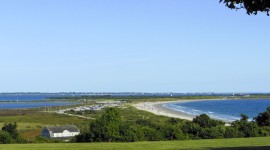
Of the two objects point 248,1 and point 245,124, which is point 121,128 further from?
point 248,1

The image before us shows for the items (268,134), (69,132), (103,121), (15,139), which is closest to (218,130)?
(268,134)

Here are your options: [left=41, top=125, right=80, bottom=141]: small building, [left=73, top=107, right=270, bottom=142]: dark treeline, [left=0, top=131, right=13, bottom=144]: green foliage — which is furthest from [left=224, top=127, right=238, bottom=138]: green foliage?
[left=41, top=125, right=80, bottom=141]: small building

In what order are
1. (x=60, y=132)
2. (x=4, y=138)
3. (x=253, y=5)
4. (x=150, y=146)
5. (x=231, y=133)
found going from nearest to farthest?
(x=253, y=5)
(x=150, y=146)
(x=4, y=138)
(x=231, y=133)
(x=60, y=132)

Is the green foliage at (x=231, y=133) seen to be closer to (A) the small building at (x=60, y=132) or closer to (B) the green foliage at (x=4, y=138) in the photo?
(B) the green foliage at (x=4, y=138)

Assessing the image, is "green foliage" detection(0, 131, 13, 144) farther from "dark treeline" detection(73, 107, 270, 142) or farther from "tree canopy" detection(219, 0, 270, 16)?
"tree canopy" detection(219, 0, 270, 16)

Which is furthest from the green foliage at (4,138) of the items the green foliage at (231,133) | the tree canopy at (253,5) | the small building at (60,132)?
the small building at (60,132)

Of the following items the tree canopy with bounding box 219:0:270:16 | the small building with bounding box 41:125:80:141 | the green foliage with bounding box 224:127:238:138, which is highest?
the tree canopy with bounding box 219:0:270:16

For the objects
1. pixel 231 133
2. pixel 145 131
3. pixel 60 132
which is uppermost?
pixel 145 131

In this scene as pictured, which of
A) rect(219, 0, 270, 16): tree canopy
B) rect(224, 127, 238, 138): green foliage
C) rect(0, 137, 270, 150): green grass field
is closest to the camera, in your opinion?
rect(219, 0, 270, 16): tree canopy

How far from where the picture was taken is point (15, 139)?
31.8 m

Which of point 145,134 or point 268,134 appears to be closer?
point 145,134

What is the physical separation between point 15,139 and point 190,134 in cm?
1196

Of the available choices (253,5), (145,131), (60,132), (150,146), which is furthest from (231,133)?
(60,132)

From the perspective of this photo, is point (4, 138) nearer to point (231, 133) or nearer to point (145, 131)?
point (145, 131)
